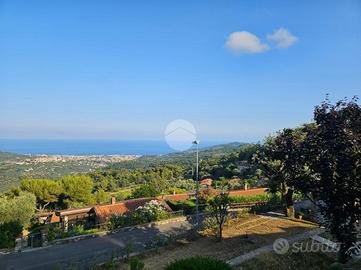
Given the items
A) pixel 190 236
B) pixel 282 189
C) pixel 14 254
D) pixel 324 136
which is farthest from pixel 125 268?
pixel 282 189

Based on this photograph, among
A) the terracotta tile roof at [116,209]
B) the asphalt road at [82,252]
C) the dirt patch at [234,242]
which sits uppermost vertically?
the dirt patch at [234,242]

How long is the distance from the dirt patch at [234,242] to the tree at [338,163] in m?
4.89

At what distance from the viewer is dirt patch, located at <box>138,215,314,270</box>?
583 inches

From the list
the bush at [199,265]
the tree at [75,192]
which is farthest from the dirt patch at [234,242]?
the tree at [75,192]

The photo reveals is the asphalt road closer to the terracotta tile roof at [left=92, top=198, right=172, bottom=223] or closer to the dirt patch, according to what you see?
the dirt patch

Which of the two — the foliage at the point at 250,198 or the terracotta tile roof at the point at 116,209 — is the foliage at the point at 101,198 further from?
the foliage at the point at 250,198

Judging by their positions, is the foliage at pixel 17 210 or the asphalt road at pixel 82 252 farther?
the foliage at pixel 17 210

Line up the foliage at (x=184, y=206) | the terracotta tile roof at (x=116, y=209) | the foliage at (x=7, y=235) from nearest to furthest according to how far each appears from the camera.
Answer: the foliage at (x=7, y=235) → the foliage at (x=184, y=206) → the terracotta tile roof at (x=116, y=209)

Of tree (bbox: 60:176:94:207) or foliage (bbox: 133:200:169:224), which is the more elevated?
foliage (bbox: 133:200:169:224)

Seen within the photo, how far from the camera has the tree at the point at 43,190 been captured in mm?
48594

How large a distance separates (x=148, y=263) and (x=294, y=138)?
25.2 feet

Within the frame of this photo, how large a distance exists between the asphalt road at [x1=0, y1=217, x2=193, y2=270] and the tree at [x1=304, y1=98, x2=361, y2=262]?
946 centimetres

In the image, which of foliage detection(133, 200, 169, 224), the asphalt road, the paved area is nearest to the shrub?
foliage detection(133, 200, 169, 224)

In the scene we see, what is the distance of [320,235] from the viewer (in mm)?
16062
